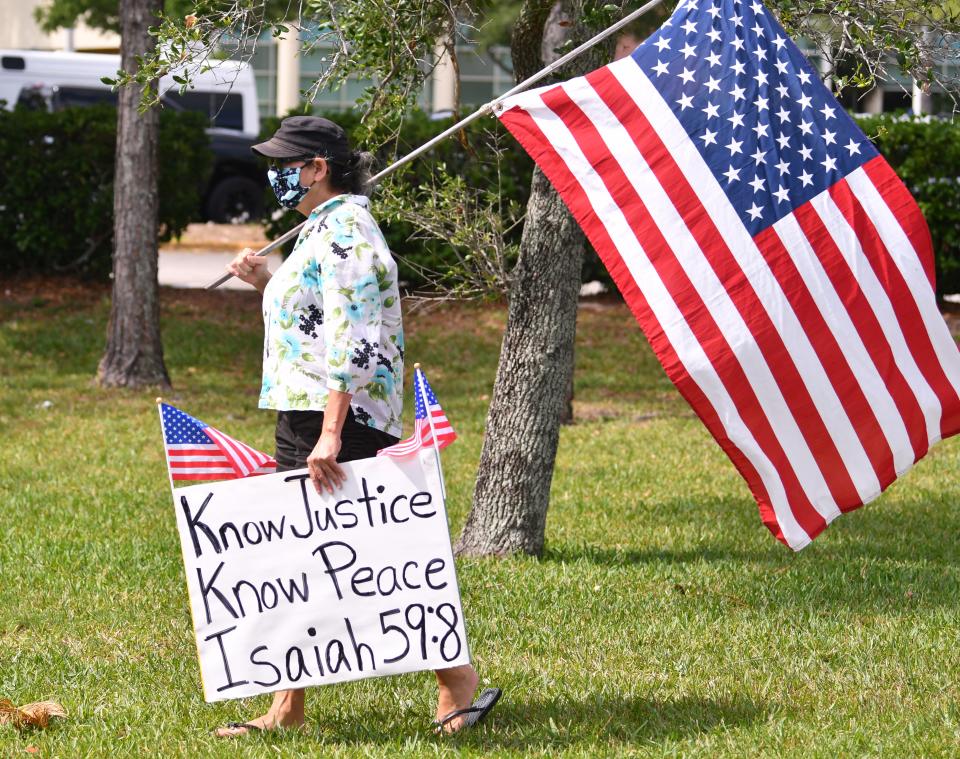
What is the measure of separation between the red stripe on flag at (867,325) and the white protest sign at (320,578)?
5.29 ft

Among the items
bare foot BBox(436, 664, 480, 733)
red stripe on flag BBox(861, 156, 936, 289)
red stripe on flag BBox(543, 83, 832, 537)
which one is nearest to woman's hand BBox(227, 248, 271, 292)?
red stripe on flag BBox(543, 83, 832, 537)

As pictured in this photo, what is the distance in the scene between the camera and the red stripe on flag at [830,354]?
16.2 ft

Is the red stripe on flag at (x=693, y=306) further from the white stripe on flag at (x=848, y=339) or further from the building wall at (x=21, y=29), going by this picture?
the building wall at (x=21, y=29)

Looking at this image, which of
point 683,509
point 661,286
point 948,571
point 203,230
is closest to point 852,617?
point 948,571

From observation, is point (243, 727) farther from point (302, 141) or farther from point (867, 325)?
point (867, 325)

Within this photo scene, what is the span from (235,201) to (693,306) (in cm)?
1826

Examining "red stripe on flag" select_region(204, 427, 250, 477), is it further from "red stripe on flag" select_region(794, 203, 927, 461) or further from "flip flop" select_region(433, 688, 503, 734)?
"red stripe on flag" select_region(794, 203, 927, 461)

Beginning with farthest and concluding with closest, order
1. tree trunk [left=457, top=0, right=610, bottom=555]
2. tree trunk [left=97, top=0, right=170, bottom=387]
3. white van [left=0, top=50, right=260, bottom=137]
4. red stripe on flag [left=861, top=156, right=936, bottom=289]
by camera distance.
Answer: white van [left=0, top=50, right=260, bottom=137] → tree trunk [left=97, top=0, right=170, bottom=387] → tree trunk [left=457, top=0, right=610, bottom=555] → red stripe on flag [left=861, top=156, right=936, bottom=289]

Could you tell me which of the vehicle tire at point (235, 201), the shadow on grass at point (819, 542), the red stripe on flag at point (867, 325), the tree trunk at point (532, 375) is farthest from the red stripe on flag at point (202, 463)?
the vehicle tire at point (235, 201)

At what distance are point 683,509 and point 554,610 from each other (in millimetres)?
2566

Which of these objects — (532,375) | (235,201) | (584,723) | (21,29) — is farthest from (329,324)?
(21,29)

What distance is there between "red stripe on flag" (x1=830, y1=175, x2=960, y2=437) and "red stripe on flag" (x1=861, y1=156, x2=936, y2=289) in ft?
0.33

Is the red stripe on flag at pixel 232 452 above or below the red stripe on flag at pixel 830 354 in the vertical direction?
below

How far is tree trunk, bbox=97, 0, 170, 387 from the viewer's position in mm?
12375
